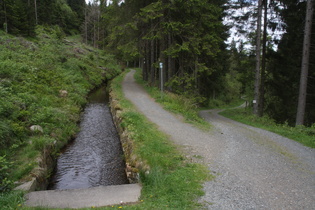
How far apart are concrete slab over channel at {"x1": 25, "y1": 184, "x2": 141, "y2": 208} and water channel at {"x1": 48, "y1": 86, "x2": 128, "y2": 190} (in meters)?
1.65

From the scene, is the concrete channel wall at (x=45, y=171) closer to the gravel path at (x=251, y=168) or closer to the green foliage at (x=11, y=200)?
the green foliage at (x=11, y=200)

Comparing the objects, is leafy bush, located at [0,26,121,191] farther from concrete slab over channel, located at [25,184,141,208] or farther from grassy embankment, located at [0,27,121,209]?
concrete slab over channel, located at [25,184,141,208]

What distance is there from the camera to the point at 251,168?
566 cm

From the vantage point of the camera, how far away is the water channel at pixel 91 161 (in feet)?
22.2

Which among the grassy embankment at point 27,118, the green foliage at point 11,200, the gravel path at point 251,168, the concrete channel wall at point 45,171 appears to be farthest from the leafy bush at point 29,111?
the gravel path at point 251,168

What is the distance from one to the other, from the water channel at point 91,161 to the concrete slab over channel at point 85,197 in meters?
1.65

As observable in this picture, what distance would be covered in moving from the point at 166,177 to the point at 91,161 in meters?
4.13

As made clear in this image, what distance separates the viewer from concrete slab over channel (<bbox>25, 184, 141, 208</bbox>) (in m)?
4.39

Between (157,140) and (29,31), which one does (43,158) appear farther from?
(29,31)

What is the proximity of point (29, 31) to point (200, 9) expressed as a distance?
2308cm

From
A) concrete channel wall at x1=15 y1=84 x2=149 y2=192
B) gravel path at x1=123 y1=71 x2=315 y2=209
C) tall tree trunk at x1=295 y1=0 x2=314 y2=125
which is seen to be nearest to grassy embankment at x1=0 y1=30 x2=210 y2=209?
concrete channel wall at x1=15 y1=84 x2=149 y2=192

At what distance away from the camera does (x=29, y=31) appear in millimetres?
28281

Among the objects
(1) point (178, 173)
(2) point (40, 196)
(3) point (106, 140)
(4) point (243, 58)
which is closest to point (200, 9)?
(4) point (243, 58)

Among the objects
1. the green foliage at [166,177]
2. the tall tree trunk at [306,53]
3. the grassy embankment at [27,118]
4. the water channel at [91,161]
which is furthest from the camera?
the tall tree trunk at [306,53]
